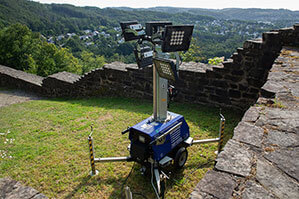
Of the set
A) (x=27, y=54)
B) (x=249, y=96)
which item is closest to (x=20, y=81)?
(x=27, y=54)

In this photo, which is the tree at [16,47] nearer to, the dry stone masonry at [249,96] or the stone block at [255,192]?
the dry stone masonry at [249,96]

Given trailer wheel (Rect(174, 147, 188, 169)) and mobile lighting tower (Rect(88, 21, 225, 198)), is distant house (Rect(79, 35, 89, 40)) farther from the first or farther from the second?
trailer wheel (Rect(174, 147, 188, 169))

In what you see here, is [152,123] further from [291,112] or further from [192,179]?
[291,112]

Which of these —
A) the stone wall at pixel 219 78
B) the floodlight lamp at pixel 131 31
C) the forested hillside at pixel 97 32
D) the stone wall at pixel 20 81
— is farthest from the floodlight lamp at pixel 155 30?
the stone wall at pixel 20 81

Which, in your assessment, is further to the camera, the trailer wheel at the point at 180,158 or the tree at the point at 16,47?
the tree at the point at 16,47

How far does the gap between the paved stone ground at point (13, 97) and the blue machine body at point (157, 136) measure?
993cm

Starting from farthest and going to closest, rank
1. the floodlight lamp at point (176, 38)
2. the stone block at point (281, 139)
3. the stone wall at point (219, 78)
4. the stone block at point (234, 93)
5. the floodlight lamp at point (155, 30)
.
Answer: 1. the stone block at point (234, 93)
2. the stone wall at point (219, 78)
3. the floodlight lamp at point (155, 30)
4. the floodlight lamp at point (176, 38)
5. the stone block at point (281, 139)

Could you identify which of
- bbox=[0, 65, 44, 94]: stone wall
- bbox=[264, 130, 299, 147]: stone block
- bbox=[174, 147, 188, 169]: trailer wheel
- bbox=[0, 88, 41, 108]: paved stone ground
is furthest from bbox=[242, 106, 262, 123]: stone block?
bbox=[0, 65, 44, 94]: stone wall

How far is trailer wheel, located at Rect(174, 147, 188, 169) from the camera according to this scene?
4488 millimetres

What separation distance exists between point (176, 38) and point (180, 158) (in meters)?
2.29

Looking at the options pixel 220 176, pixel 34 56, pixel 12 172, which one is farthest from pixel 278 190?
pixel 34 56

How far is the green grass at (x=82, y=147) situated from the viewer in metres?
4.46

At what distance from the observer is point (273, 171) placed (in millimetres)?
2299

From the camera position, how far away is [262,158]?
2.52 m
